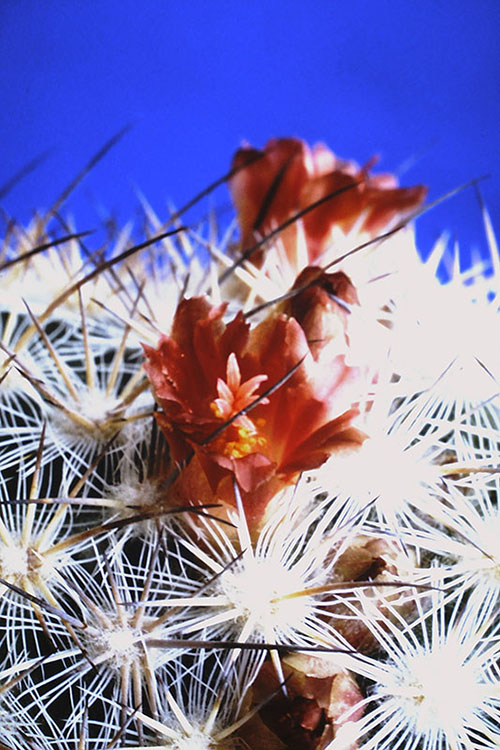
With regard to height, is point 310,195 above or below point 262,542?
above

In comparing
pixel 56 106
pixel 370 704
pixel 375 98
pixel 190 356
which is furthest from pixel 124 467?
pixel 375 98

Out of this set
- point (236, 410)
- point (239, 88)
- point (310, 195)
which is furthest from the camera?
point (239, 88)

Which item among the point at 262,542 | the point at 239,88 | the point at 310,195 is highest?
the point at 239,88

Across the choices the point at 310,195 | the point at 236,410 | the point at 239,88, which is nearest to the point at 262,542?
the point at 236,410

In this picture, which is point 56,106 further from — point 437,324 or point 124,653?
point 124,653

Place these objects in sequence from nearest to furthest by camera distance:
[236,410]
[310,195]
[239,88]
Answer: [236,410] < [310,195] < [239,88]

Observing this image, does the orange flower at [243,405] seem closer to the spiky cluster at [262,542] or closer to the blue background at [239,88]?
the spiky cluster at [262,542]

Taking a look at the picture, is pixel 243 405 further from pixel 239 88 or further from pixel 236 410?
pixel 239 88
